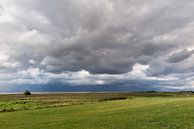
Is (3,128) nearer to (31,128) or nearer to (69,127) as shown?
(31,128)

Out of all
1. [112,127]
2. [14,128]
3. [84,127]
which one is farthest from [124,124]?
[14,128]

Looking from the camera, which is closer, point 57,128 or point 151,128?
point 151,128

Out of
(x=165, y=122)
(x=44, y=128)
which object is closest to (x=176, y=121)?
(x=165, y=122)

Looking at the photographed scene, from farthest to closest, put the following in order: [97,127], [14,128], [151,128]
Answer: [14,128] < [97,127] < [151,128]

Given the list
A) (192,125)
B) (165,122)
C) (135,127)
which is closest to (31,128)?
(135,127)

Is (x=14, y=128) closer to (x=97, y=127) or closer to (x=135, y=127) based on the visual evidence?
(x=97, y=127)

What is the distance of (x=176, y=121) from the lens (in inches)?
1235

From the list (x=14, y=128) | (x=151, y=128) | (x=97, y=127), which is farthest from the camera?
(x=14, y=128)

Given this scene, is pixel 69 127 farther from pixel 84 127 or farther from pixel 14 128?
pixel 14 128

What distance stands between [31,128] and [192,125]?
16.2m

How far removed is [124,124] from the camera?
102 ft

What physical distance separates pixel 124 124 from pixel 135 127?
7.40ft

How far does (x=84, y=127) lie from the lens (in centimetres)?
3008

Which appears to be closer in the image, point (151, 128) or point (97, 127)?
point (151, 128)
